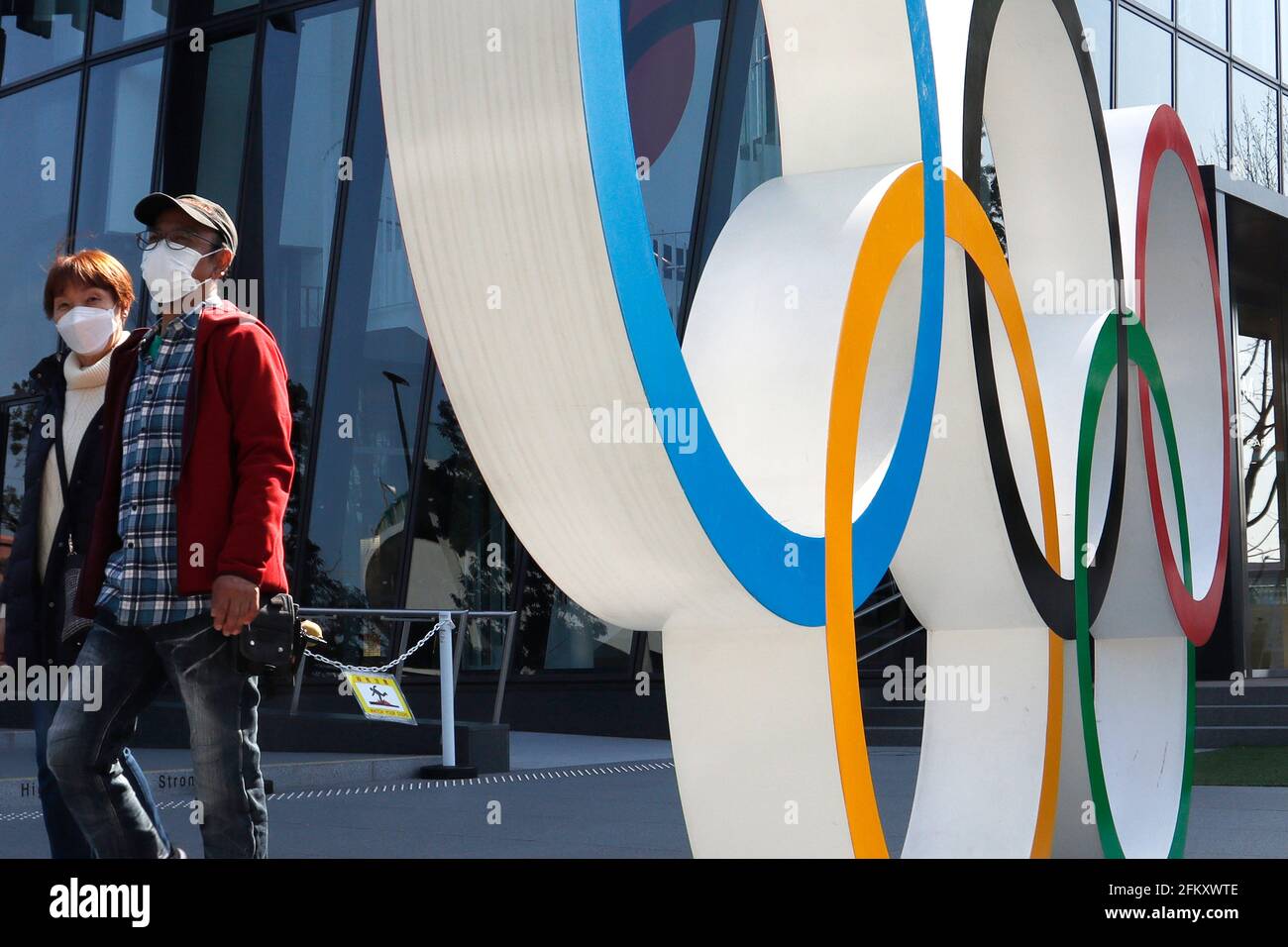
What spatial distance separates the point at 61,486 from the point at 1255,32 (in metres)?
16.3

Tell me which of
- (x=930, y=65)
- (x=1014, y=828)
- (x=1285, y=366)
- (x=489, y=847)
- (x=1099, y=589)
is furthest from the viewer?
(x=1285, y=366)

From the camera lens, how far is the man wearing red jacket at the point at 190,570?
10.7 feet

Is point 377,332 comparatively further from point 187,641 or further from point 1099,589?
point 187,641

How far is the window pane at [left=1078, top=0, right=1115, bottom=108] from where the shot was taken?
14.5 meters

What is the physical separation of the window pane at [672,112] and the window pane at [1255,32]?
726 centimetres

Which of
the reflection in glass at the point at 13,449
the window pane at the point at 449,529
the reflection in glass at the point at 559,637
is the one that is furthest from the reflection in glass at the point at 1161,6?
the reflection in glass at the point at 13,449

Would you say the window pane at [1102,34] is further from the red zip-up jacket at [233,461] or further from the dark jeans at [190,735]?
the dark jeans at [190,735]

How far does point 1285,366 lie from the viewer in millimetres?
15891

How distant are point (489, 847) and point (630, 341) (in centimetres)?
412

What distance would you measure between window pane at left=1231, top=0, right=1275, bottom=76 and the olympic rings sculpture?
11.8m

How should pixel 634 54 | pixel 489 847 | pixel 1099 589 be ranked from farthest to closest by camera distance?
pixel 634 54 < pixel 489 847 < pixel 1099 589

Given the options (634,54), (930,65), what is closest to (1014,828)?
(930,65)

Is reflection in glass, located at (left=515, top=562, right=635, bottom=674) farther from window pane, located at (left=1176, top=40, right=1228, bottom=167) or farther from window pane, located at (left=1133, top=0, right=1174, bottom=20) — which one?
window pane, located at (left=1133, top=0, right=1174, bottom=20)

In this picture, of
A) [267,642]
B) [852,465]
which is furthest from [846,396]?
[267,642]
